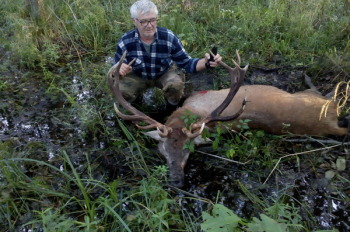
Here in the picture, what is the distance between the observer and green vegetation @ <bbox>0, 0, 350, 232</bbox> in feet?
9.87

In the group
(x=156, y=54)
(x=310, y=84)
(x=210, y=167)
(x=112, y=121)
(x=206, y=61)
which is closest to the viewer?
(x=210, y=167)

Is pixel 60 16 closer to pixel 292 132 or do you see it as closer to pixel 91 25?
pixel 91 25

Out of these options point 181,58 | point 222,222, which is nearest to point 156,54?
point 181,58

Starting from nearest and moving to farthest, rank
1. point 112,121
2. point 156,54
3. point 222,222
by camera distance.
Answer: point 222,222
point 156,54
point 112,121

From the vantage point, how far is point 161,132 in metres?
3.65

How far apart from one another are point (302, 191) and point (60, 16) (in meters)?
4.85

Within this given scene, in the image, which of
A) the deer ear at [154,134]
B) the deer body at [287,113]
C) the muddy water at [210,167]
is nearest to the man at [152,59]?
the muddy water at [210,167]

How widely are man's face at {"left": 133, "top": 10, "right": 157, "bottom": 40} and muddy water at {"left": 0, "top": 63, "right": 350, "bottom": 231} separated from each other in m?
1.11

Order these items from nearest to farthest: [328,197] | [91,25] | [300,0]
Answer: [328,197]
[91,25]
[300,0]

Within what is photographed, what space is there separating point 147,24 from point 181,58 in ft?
2.28

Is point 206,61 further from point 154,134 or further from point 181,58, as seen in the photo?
point 154,134

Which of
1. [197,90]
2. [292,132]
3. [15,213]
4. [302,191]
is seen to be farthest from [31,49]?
[302,191]

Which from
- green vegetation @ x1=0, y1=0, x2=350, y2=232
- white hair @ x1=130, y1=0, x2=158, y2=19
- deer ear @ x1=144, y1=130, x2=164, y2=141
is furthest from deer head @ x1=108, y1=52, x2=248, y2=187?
white hair @ x1=130, y1=0, x2=158, y2=19

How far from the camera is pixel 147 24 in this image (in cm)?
385
